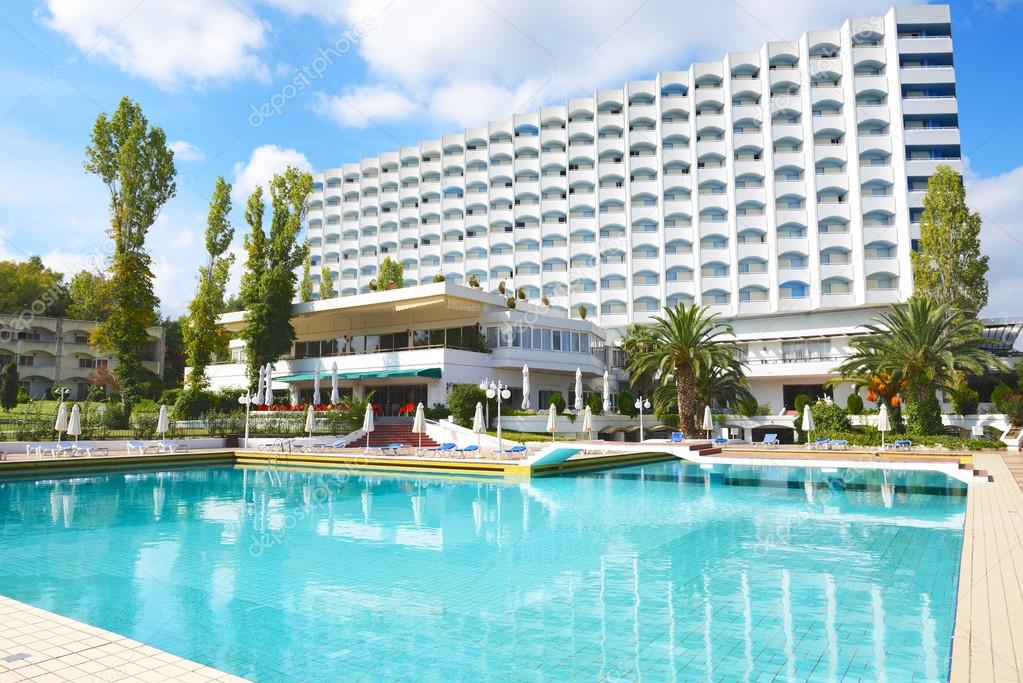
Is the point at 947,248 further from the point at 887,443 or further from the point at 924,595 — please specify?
the point at 924,595

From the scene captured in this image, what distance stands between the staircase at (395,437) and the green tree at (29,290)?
44.4 meters

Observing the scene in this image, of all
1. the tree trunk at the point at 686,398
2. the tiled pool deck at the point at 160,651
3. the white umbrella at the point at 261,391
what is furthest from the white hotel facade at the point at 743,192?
the tiled pool deck at the point at 160,651

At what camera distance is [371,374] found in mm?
39625

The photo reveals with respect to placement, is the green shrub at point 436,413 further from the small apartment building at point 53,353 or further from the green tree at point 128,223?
the small apartment building at point 53,353

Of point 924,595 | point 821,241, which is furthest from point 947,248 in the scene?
point 924,595

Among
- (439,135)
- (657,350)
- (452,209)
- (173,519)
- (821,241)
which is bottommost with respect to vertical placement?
(173,519)

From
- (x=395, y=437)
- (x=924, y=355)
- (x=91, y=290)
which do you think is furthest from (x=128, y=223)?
(x=924, y=355)

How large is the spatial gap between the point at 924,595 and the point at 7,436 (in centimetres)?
3037

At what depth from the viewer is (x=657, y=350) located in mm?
36031

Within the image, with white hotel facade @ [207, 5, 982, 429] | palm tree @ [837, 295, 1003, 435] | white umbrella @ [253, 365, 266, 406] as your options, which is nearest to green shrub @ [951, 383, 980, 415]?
palm tree @ [837, 295, 1003, 435]

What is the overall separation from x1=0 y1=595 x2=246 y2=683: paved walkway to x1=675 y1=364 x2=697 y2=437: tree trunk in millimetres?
31805

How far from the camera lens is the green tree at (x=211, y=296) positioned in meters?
41.7

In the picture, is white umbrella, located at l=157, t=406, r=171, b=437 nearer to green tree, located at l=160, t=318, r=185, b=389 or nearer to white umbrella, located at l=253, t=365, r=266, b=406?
white umbrella, located at l=253, t=365, r=266, b=406

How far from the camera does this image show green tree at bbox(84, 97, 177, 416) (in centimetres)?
3778
